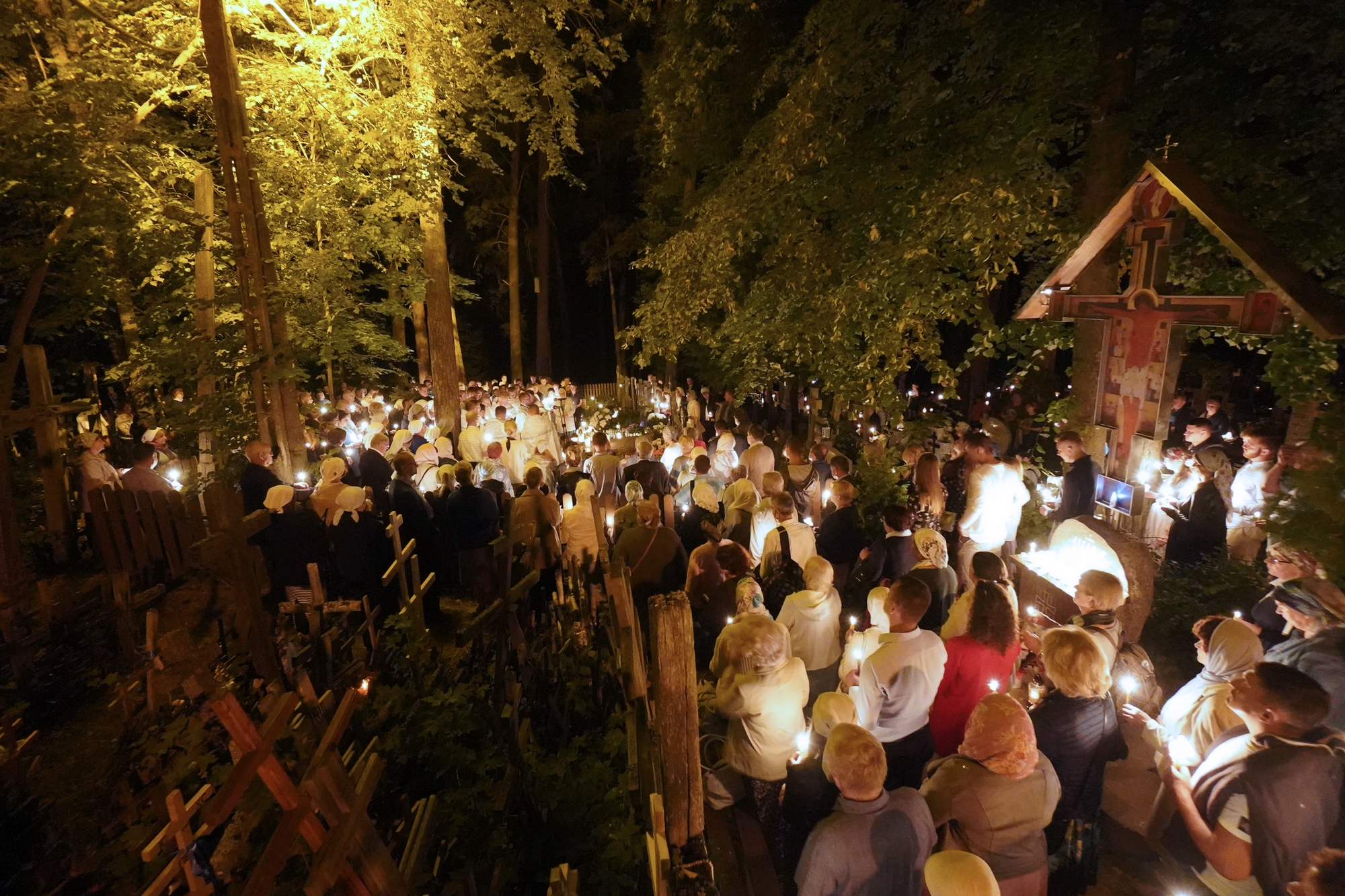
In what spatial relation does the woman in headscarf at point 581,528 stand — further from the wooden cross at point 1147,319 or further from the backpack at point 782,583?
the wooden cross at point 1147,319

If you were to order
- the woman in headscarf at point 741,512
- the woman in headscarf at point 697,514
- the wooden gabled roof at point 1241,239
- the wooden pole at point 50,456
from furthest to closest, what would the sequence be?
the wooden pole at point 50,456, the woman in headscarf at point 697,514, the woman in headscarf at point 741,512, the wooden gabled roof at point 1241,239

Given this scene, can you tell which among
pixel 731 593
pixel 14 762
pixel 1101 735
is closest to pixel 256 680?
pixel 14 762

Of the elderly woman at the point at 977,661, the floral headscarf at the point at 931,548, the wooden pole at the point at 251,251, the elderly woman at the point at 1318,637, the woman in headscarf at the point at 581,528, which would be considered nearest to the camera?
the elderly woman at the point at 1318,637

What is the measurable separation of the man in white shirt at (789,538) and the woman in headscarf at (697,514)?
1150 mm

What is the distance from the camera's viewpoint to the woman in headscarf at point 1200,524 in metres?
6.25

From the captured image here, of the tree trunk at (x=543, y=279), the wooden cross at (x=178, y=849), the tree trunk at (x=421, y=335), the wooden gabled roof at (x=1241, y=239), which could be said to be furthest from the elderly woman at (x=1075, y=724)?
the tree trunk at (x=543, y=279)

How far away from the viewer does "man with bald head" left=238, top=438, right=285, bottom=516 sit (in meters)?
7.23

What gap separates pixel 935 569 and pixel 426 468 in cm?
639

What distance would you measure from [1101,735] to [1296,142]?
587 cm

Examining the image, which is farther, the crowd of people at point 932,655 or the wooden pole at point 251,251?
the wooden pole at point 251,251

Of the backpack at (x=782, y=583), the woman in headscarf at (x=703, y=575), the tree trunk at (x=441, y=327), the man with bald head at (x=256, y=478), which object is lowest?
the backpack at (x=782, y=583)

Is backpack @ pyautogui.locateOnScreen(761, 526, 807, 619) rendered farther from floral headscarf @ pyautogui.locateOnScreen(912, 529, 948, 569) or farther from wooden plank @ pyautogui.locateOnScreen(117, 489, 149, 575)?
wooden plank @ pyautogui.locateOnScreen(117, 489, 149, 575)

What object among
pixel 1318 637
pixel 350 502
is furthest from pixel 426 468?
pixel 1318 637

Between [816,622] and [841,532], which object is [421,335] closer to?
[841,532]
